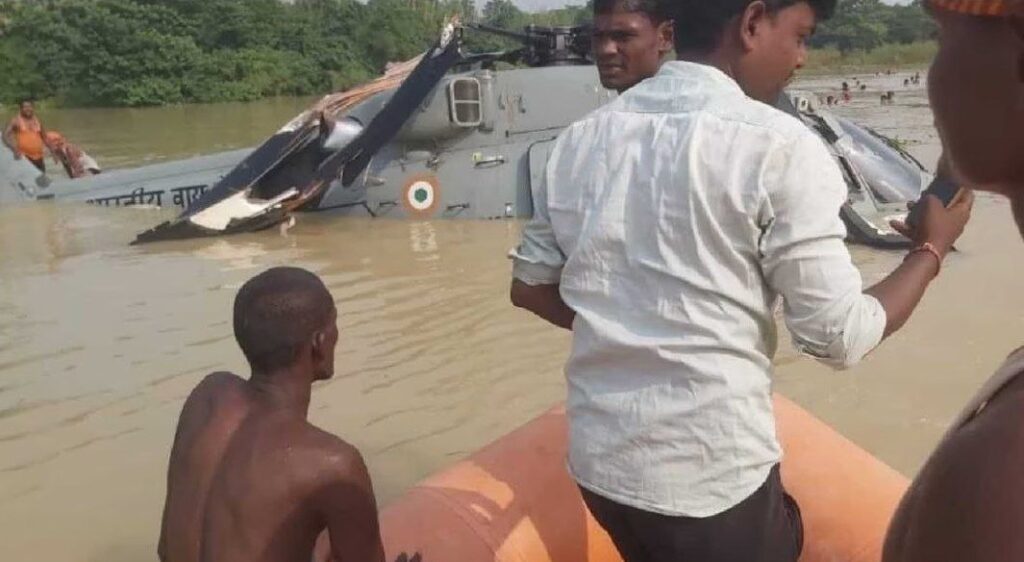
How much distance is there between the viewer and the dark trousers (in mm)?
1753

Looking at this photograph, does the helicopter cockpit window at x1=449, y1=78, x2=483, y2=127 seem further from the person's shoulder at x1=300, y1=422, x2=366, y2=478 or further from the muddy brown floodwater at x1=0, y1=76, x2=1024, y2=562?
the person's shoulder at x1=300, y1=422, x2=366, y2=478

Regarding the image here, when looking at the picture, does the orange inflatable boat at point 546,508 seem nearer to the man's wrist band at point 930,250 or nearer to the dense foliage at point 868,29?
the man's wrist band at point 930,250

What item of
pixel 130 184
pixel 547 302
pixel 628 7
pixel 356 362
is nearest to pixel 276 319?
pixel 547 302

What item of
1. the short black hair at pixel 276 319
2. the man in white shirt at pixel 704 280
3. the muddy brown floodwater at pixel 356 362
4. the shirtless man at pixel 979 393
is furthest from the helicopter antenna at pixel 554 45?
the shirtless man at pixel 979 393

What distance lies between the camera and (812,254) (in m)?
1.65

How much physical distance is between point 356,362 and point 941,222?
15.0 ft

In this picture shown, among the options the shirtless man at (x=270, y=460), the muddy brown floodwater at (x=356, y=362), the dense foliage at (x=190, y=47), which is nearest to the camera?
the shirtless man at (x=270, y=460)

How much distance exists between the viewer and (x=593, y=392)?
1.82 m

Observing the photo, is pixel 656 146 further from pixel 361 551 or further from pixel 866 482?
pixel 866 482

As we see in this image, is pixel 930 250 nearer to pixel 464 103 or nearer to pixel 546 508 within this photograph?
pixel 546 508

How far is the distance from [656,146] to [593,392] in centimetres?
44

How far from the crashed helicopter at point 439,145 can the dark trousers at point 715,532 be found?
846 cm

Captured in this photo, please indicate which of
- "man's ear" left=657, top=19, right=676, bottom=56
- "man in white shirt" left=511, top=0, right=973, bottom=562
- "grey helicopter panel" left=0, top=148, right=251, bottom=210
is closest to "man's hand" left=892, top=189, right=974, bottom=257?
"man in white shirt" left=511, top=0, right=973, bottom=562

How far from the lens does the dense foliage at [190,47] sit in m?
37.6
